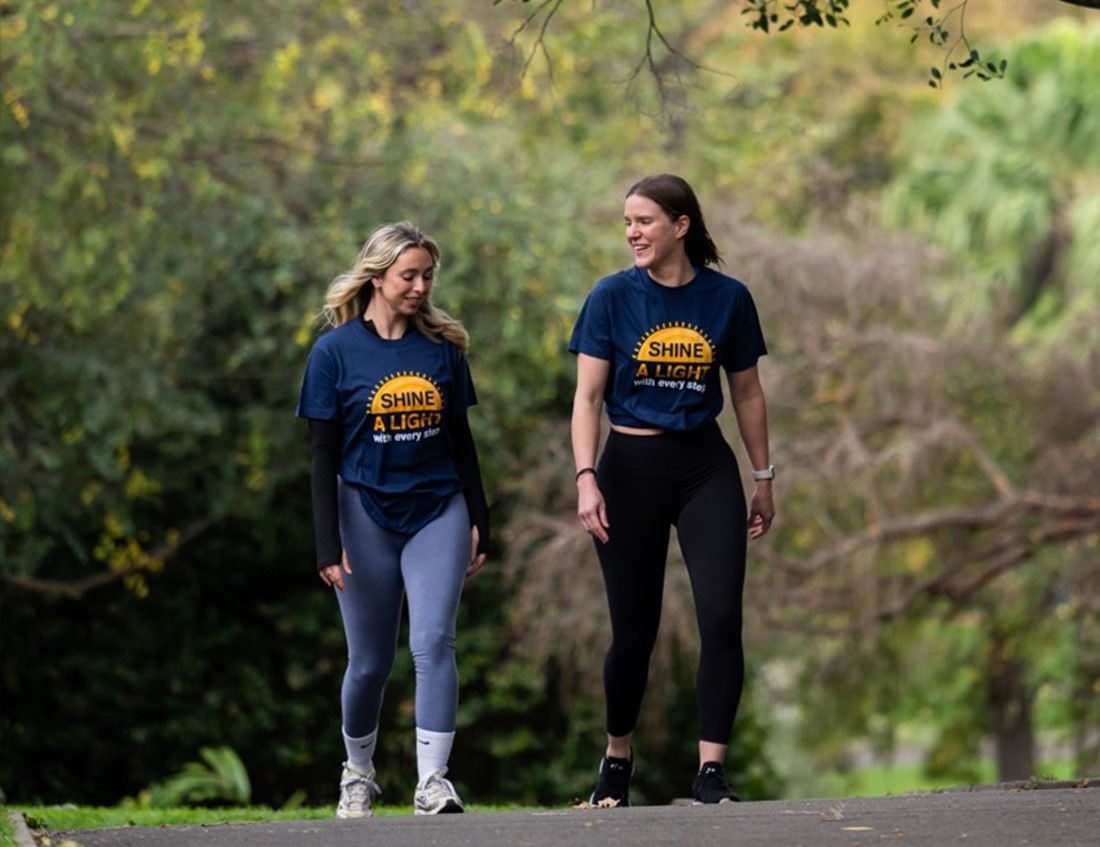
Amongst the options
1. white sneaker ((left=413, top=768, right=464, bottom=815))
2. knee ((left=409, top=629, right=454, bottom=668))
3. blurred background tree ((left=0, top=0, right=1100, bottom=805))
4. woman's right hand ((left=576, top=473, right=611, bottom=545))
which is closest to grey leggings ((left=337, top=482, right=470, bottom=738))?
knee ((left=409, top=629, right=454, bottom=668))

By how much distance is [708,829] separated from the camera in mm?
6496

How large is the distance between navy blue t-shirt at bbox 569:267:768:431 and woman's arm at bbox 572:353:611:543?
5 centimetres

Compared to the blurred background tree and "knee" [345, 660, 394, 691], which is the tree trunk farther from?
"knee" [345, 660, 394, 691]

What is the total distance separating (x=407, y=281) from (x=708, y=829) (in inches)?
90.5

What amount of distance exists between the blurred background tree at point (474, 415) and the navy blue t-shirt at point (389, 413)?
7.49m

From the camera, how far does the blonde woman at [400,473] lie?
7.71 meters

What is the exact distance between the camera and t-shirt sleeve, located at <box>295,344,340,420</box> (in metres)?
7.73

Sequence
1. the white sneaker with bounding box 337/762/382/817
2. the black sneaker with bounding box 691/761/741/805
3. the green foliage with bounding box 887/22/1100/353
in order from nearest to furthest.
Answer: the black sneaker with bounding box 691/761/741/805 → the white sneaker with bounding box 337/762/382/817 → the green foliage with bounding box 887/22/1100/353

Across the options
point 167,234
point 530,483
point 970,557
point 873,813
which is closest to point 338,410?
point 873,813

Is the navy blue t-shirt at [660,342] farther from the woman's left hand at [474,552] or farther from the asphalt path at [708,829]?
the asphalt path at [708,829]

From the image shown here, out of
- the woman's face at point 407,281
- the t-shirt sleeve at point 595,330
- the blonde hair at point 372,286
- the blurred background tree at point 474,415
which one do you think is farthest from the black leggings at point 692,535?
the blurred background tree at point 474,415

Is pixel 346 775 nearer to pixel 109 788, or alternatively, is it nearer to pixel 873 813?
pixel 873 813

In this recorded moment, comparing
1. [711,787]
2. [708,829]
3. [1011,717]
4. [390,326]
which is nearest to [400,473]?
[390,326]

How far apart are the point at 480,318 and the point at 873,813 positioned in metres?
10.7
